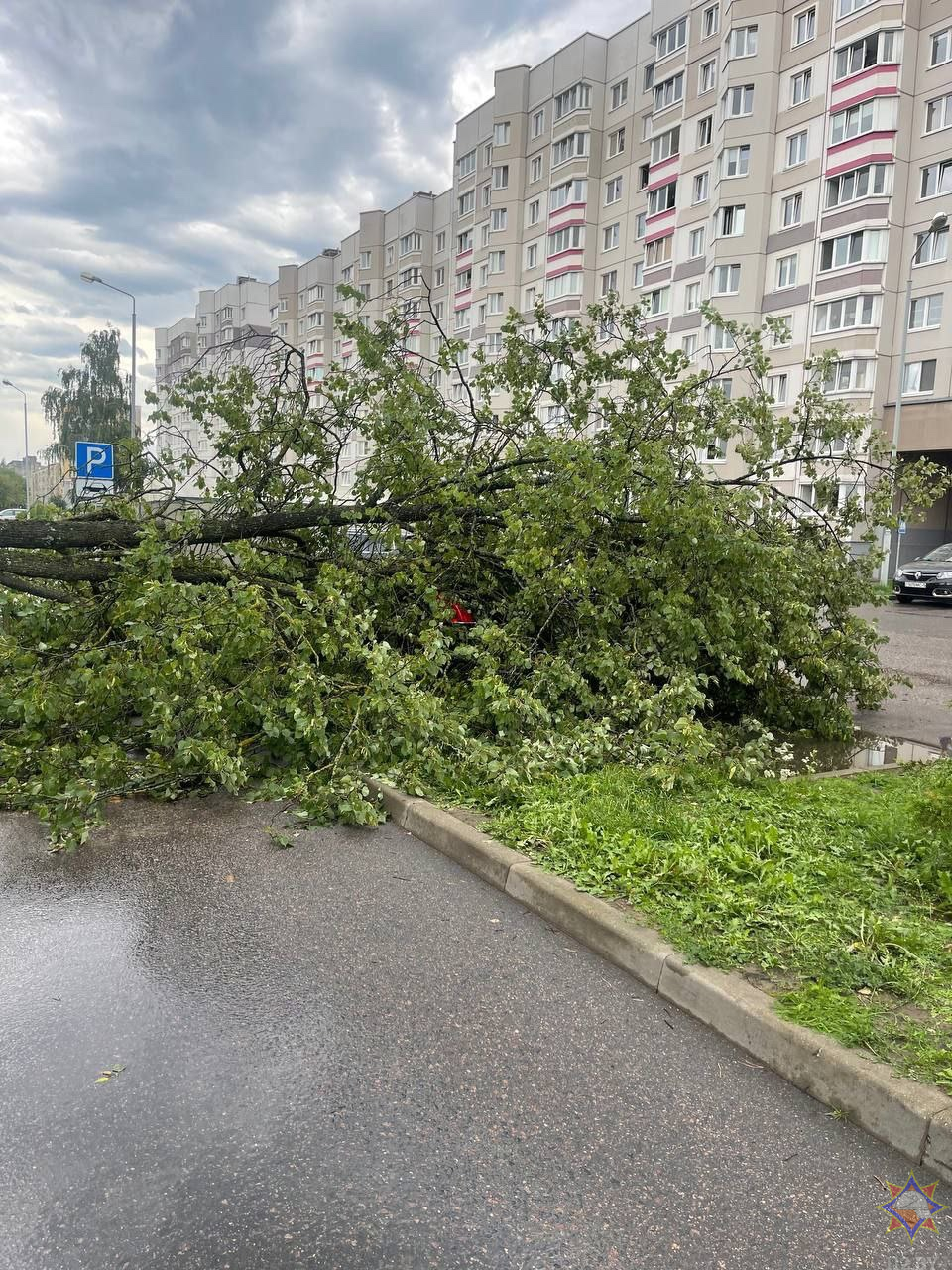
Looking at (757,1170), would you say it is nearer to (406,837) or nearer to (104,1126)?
(104,1126)

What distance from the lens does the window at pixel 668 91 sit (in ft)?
137

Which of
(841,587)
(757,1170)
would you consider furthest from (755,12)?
(757,1170)

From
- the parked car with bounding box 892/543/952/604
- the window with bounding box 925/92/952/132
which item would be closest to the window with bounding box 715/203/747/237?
the window with bounding box 925/92/952/132

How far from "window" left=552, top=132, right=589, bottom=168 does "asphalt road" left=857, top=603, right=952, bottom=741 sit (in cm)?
3660

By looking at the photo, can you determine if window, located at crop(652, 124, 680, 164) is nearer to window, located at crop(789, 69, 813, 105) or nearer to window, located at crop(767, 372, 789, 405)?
window, located at crop(789, 69, 813, 105)

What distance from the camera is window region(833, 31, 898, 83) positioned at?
3250cm

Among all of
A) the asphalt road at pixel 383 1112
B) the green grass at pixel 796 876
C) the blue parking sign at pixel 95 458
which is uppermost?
the blue parking sign at pixel 95 458

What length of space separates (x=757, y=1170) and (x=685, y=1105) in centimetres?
32

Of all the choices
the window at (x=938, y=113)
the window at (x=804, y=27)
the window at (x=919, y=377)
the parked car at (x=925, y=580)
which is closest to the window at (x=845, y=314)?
the window at (x=919, y=377)

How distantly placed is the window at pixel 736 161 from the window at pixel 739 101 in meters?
1.21

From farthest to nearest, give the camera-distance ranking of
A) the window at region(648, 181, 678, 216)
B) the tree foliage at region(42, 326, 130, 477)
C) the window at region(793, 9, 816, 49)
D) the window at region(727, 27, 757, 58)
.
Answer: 1. the tree foliage at region(42, 326, 130, 477)
2. the window at region(648, 181, 678, 216)
3. the window at region(727, 27, 757, 58)
4. the window at region(793, 9, 816, 49)

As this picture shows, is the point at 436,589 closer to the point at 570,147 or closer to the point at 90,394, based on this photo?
the point at 570,147

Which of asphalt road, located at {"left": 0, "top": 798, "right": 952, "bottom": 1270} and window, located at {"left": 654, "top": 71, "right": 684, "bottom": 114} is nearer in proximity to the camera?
asphalt road, located at {"left": 0, "top": 798, "right": 952, "bottom": 1270}

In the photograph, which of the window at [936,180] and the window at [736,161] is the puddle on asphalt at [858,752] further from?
the window at [736,161]
